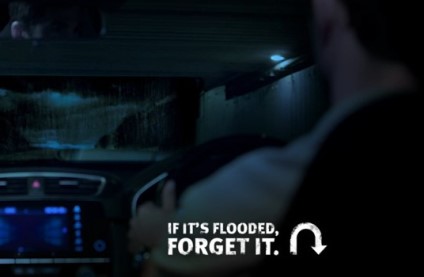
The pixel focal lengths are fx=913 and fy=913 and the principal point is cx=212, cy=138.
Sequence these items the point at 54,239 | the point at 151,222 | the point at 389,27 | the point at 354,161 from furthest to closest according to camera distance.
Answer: the point at 54,239, the point at 151,222, the point at 389,27, the point at 354,161

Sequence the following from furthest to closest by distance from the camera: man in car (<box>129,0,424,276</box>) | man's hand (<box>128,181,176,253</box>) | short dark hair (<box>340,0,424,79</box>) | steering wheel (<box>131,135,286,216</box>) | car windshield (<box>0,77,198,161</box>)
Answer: car windshield (<box>0,77,198,161</box>) < steering wheel (<box>131,135,286,216</box>) < man's hand (<box>128,181,176,253</box>) < short dark hair (<box>340,0,424,79</box>) < man in car (<box>129,0,424,276</box>)

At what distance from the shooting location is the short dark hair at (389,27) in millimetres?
1407

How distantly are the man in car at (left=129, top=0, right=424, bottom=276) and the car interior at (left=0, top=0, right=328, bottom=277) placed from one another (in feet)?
1.84

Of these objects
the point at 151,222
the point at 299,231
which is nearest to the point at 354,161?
the point at 299,231

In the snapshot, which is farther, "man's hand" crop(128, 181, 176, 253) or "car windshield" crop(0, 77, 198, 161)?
"car windshield" crop(0, 77, 198, 161)

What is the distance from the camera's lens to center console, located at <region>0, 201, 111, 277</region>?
2094 mm

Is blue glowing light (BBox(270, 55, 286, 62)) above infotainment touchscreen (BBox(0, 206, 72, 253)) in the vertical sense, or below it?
above

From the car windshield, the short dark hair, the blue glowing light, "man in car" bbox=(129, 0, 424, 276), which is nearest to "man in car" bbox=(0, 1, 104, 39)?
the car windshield

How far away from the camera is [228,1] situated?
2225 millimetres

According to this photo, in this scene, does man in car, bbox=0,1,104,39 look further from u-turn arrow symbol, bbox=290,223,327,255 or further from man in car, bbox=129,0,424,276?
u-turn arrow symbol, bbox=290,223,327,255

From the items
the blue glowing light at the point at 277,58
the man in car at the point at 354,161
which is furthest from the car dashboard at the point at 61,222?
the man in car at the point at 354,161

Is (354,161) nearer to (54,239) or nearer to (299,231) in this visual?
(299,231)

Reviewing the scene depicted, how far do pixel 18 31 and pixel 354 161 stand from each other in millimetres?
1155

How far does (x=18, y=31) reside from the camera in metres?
2.18
